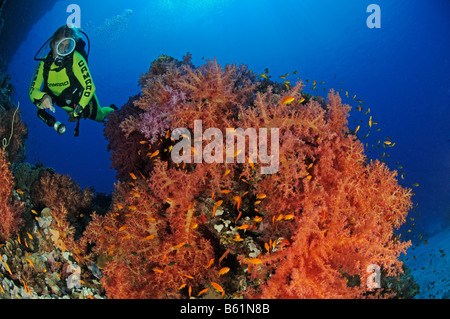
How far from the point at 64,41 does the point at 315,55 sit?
61.3 m

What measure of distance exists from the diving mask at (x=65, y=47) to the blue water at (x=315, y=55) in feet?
89.4

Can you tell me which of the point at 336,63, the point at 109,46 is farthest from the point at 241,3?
the point at 109,46

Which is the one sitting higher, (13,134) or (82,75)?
(82,75)

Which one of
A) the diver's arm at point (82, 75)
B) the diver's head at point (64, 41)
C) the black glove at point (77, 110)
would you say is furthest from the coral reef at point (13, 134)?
the diver's head at point (64, 41)

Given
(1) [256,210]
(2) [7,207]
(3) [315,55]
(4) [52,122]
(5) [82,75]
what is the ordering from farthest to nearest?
(3) [315,55] < (5) [82,75] < (4) [52,122] < (2) [7,207] < (1) [256,210]

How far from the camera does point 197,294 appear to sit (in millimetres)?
3496

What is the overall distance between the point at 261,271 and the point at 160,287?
5.10ft

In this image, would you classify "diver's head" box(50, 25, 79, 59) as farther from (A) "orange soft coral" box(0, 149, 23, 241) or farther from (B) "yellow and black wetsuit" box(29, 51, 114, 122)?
(A) "orange soft coral" box(0, 149, 23, 241)

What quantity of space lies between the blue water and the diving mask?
27.2m

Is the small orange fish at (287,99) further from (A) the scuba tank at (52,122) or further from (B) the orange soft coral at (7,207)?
(B) the orange soft coral at (7,207)

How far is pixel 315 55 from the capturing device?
57531 mm

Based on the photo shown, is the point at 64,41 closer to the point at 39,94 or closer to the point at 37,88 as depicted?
the point at 37,88

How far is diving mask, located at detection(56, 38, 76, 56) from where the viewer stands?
657 centimetres

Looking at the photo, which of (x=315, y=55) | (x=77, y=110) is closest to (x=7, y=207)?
(x=77, y=110)
